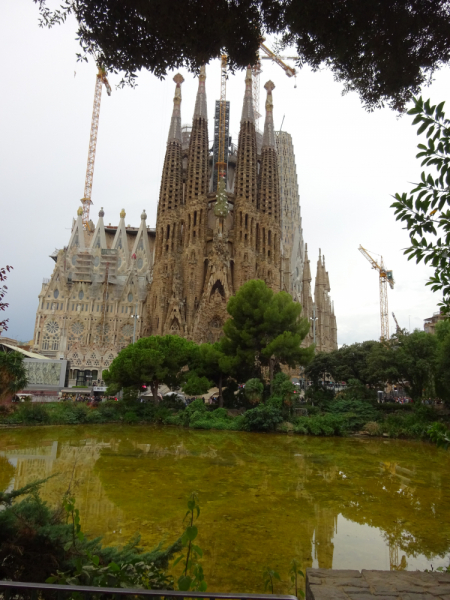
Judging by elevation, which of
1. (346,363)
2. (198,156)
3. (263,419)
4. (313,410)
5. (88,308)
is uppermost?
(198,156)

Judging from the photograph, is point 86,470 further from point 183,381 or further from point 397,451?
point 183,381

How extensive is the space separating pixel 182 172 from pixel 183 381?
3005 centimetres

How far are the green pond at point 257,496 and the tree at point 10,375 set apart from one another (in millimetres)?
2407

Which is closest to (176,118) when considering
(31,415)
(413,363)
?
(31,415)

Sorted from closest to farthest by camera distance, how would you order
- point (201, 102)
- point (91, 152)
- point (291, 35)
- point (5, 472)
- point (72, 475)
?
1. point (291, 35)
2. point (72, 475)
3. point (5, 472)
4. point (201, 102)
5. point (91, 152)

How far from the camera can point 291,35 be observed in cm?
536

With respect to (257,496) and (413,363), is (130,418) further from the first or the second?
(413,363)

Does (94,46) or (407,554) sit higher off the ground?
(94,46)

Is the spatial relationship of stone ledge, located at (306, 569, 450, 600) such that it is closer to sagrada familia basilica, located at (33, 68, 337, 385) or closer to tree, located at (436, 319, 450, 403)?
tree, located at (436, 319, 450, 403)

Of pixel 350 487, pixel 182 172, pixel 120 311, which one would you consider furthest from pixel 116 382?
pixel 182 172

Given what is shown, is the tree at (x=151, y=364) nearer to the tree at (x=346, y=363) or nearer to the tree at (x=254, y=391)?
the tree at (x=254, y=391)

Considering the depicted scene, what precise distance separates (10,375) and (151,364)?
7126 millimetres

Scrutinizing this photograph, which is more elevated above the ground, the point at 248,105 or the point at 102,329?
the point at 248,105

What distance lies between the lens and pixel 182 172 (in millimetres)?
47000
